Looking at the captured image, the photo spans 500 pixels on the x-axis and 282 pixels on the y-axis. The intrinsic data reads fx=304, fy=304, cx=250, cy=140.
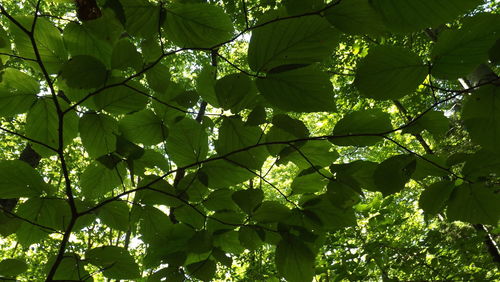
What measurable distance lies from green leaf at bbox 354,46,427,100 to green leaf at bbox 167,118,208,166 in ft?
1.43

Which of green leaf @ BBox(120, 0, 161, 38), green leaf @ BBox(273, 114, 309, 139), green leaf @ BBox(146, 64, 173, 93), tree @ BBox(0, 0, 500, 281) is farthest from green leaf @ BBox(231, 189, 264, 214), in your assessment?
green leaf @ BBox(120, 0, 161, 38)

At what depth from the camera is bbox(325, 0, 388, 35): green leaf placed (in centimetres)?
44

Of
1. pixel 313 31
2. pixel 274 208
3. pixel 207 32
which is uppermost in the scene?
pixel 207 32

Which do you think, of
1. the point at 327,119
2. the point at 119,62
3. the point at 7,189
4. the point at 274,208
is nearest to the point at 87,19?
the point at 119,62

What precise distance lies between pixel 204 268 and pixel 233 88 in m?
0.52

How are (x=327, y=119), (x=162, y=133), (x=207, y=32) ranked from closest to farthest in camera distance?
(x=207, y=32) < (x=162, y=133) < (x=327, y=119)

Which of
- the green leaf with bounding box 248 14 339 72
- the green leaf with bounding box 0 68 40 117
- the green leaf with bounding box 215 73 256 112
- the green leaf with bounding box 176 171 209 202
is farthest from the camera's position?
the green leaf with bounding box 176 171 209 202

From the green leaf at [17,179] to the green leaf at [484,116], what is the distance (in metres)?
0.93

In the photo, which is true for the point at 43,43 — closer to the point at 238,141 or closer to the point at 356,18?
the point at 238,141

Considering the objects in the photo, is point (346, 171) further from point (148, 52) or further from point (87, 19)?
point (87, 19)

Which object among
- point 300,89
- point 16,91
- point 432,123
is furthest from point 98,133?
point 432,123

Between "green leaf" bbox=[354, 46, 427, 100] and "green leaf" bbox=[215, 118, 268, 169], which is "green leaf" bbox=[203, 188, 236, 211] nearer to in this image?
"green leaf" bbox=[215, 118, 268, 169]

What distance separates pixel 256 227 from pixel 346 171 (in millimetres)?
259

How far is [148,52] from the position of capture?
71 cm
